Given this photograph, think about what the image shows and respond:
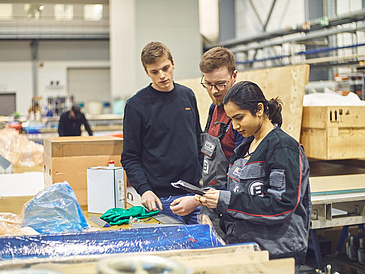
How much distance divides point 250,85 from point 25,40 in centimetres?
1487

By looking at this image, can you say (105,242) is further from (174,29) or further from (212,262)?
(174,29)

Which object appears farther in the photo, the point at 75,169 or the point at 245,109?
the point at 75,169

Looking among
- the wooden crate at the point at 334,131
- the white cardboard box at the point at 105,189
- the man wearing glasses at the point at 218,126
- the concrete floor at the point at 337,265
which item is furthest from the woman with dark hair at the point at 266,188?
the concrete floor at the point at 337,265

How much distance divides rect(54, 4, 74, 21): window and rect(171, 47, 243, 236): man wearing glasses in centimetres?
1400

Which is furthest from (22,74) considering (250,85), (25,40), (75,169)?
(250,85)

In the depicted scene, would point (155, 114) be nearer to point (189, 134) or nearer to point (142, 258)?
point (189, 134)

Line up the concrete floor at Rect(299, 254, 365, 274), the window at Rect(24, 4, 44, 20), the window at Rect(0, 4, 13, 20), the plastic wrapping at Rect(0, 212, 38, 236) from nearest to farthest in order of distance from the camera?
the plastic wrapping at Rect(0, 212, 38, 236), the concrete floor at Rect(299, 254, 365, 274), the window at Rect(24, 4, 44, 20), the window at Rect(0, 4, 13, 20)

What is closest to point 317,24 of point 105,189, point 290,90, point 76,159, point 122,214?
point 290,90

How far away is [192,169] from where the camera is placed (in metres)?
2.09

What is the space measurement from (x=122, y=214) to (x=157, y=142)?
0.41 meters

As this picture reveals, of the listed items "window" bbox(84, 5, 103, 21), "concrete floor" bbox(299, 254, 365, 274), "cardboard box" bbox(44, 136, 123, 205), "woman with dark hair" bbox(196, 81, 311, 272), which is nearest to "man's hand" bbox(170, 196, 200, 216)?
"woman with dark hair" bbox(196, 81, 311, 272)

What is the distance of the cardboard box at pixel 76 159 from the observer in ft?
7.28

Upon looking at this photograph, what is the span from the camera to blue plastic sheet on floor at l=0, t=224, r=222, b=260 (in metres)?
1.23

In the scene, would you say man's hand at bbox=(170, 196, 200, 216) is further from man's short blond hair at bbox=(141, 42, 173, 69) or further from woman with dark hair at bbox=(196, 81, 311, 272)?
man's short blond hair at bbox=(141, 42, 173, 69)
